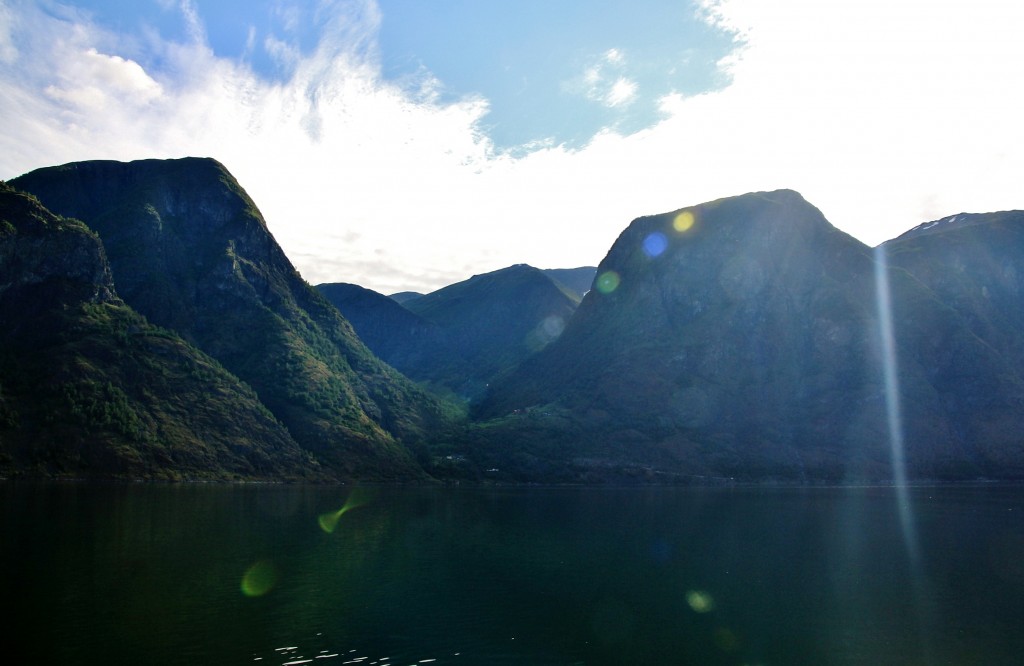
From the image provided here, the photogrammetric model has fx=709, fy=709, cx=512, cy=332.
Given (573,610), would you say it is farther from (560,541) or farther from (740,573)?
(560,541)

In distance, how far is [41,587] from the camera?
5450cm

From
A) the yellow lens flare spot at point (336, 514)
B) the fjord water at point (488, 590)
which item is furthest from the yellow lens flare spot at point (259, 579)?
the yellow lens flare spot at point (336, 514)

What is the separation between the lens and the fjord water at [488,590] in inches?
1775

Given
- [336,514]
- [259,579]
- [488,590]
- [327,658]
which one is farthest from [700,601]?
[336,514]

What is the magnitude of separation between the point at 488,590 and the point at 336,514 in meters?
71.2

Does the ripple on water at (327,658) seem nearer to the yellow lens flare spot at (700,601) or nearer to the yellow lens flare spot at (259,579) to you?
the yellow lens flare spot at (259,579)

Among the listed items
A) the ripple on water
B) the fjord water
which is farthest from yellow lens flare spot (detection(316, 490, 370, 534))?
the ripple on water

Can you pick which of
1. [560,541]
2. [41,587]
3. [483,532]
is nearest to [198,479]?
[483,532]

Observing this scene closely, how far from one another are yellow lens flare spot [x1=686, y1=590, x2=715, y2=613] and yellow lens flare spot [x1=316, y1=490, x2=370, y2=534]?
182 feet

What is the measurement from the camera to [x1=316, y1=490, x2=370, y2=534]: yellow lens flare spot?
350 feet

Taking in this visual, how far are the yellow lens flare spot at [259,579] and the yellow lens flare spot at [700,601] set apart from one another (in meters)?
35.6

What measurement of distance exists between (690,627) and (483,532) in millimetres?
58661

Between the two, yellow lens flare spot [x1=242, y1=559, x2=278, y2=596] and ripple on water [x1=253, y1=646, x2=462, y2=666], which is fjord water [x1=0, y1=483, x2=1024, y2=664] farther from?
yellow lens flare spot [x1=242, y1=559, x2=278, y2=596]

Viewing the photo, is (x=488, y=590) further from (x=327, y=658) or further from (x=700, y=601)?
(x=327, y=658)
